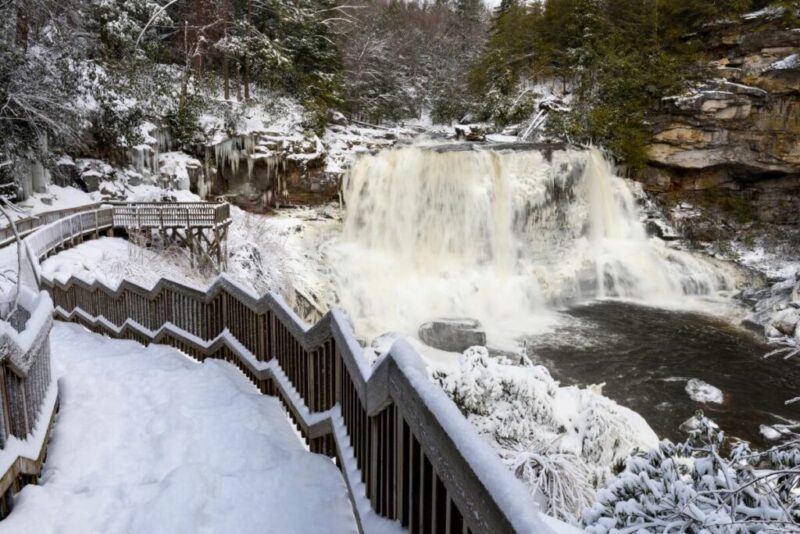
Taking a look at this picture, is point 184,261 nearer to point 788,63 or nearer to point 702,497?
point 702,497

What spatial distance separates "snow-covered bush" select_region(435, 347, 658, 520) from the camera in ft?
28.0

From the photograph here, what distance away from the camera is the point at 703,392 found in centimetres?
1377

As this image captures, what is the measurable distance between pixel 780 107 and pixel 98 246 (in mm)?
29896

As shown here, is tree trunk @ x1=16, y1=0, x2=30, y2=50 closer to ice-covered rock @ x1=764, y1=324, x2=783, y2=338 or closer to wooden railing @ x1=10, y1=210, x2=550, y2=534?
wooden railing @ x1=10, y1=210, x2=550, y2=534

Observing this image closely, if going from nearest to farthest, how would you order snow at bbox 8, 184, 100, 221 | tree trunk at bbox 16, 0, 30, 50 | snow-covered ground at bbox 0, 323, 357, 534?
snow-covered ground at bbox 0, 323, 357, 534
tree trunk at bbox 16, 0, 30, 50
snow at bbox 8, 184, 100, 221

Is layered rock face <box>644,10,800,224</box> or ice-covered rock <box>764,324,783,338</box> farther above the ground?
layered rock face <box>644,10,800,224</box>

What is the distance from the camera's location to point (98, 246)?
1920cm

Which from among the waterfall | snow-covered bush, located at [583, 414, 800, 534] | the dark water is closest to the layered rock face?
the waterfall

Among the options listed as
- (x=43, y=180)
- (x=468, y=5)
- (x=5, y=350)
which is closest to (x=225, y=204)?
(x=43, y=180)

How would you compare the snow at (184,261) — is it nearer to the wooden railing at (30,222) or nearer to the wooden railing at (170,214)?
the wooden railing at (170,214)

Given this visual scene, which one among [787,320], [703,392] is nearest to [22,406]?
[703,392]

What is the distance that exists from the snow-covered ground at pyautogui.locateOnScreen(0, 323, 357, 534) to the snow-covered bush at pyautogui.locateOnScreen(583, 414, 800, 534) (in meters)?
1.92

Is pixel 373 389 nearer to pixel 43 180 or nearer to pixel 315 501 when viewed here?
pixel 315 501

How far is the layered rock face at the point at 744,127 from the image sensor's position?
2628 centimetres
